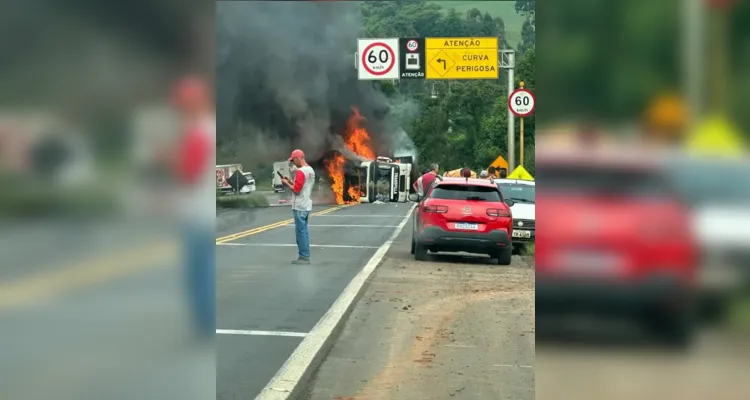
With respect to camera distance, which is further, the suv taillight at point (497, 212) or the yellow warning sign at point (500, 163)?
the suv taillight at point (497, 212)

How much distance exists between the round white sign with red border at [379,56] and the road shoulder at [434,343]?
141 cm

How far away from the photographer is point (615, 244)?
1183 millimetres

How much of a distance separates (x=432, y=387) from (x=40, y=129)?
259 centimetres

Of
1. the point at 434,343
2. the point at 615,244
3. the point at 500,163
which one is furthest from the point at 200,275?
the point at 500,163

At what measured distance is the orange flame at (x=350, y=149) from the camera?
11.2 metres

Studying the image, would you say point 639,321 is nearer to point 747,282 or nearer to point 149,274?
point 747,282

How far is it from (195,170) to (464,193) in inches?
320

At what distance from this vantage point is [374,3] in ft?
10.7

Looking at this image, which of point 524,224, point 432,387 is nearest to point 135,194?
point 432,387

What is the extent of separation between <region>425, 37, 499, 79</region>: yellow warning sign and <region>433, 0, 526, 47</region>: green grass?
0.18 metres

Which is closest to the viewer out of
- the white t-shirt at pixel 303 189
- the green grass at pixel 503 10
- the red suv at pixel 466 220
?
the green grass at pixel 503 10

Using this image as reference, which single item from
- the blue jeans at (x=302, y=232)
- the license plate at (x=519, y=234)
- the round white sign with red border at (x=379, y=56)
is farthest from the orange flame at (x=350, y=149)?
the round white sign with red border at (x=379, y=56)

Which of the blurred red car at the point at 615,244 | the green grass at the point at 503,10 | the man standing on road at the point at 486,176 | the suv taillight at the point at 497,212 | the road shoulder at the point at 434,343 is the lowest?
the road shoulder at the point at 434,343

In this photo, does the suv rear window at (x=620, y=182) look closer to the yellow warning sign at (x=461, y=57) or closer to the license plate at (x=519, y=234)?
the yellow warning sign at (x=461, y=57)
